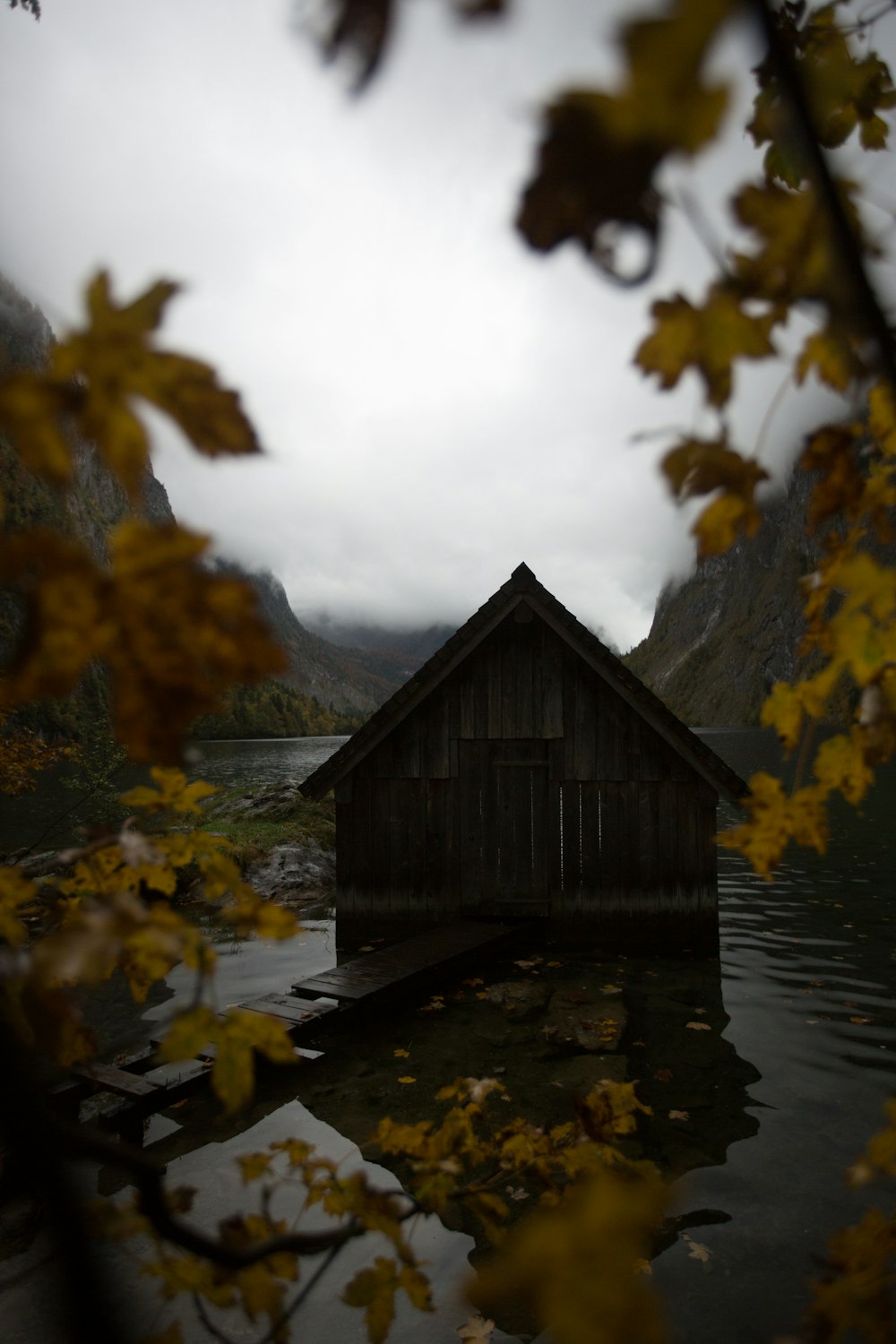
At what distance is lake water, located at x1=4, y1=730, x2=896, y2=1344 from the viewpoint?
4590 mm

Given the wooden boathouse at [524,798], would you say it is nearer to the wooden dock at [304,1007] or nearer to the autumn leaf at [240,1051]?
the wooden dock at [304,1007]

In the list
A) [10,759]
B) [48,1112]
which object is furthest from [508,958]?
[48,1112]

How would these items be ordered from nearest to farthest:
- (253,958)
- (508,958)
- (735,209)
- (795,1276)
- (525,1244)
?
1. (525,1244)
2. (735,209)
3. (795,1276)
4. (508,958)
5. (253,958)

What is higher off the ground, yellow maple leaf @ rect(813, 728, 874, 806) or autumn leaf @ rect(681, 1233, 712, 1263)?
yellow maple leaf @ rect(813, 728, 874, 806)

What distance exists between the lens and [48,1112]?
1.08 meters

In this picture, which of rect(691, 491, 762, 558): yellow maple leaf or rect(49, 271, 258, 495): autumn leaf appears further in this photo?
rect(691, 491, 762, 558): yellow maple leaf

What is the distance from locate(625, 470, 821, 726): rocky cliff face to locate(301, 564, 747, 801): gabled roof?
5459 inches

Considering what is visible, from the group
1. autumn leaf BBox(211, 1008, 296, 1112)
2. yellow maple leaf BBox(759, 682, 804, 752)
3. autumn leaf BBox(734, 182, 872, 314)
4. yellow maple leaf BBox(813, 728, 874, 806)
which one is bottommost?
autumn leaf BBox(211, 1008, 296, 1112)

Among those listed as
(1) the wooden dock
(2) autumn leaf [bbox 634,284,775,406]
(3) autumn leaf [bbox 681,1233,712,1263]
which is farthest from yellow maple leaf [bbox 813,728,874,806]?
(3) autumn leaf [bbox 681,1233,712,1263]

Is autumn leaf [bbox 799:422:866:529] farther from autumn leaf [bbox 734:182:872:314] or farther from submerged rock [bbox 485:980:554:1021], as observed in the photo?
submerged rock [bbox 485:980:554:1021]

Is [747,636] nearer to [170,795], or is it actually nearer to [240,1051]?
[170,795]

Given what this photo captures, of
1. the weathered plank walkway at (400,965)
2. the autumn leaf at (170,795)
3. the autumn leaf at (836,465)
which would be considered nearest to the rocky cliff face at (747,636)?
the weathered plank walkway at (400,965)

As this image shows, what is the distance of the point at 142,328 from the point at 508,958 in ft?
34.3

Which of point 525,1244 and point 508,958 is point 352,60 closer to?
point 525,1244
